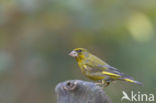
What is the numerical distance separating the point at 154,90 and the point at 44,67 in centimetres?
190

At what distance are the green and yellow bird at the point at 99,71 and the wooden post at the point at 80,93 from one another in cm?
131

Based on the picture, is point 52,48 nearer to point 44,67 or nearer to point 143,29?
point 44,67

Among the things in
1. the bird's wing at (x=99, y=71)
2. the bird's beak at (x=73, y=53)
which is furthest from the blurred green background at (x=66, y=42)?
the bird's wing at (x=99, y=71)

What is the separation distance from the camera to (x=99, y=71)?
6.14 meters

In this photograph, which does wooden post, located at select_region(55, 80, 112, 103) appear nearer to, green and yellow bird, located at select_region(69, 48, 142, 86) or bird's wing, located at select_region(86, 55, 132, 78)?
green and yellow bird, located at select_region(69, 48, 142, 86)

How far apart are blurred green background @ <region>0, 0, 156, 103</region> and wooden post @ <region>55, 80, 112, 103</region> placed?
442 centimetres

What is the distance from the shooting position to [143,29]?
8.78 metres

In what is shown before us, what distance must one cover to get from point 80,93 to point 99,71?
158 centimetres

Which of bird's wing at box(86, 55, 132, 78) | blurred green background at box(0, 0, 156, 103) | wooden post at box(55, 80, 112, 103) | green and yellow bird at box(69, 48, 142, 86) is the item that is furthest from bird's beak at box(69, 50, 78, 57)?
blurred green background at box(0, 0, 156, 103)

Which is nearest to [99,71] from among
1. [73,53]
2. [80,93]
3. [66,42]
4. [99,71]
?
[99,71]

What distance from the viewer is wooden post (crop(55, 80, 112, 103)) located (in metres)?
4.55

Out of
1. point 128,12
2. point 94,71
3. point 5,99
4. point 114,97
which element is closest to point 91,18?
point 128,12

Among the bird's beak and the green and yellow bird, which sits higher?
the bird's beak

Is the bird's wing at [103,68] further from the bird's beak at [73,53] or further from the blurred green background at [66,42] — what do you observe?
the blurred green background at [66,42]
